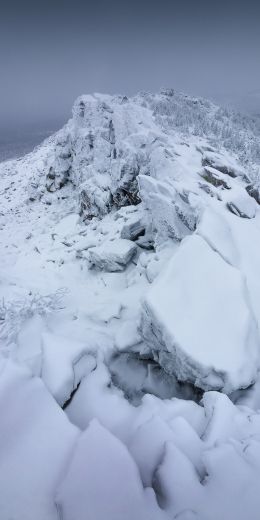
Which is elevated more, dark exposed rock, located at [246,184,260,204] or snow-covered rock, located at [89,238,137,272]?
dark exposed rock, located at [246,184,260,204]

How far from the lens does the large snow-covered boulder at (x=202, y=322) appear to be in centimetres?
571

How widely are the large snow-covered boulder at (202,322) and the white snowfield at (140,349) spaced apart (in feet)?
0.09

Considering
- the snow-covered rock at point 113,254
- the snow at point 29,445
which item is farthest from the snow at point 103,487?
the snow-covered rock at point 113,254

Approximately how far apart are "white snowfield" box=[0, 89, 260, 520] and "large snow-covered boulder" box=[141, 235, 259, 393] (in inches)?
1.1

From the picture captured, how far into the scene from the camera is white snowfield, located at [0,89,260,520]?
3.84m

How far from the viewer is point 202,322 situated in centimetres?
623

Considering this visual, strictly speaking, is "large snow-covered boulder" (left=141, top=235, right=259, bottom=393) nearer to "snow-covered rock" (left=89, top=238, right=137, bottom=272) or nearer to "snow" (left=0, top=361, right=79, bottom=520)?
"snow" (left=0, top=361, right=79, bottom=520)

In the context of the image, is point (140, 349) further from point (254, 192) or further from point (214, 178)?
point (254, 192)

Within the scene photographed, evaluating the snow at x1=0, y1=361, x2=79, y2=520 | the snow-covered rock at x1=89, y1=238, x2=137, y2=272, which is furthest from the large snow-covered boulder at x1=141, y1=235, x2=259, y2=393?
the snow-covered rock at x1=89, y1=238, x2=137, y2=272

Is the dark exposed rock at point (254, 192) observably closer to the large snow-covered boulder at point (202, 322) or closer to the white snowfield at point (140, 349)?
the white snowfield at point (140, 349)

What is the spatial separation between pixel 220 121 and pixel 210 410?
25.3 m

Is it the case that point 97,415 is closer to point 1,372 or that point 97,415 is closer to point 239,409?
point 1,372

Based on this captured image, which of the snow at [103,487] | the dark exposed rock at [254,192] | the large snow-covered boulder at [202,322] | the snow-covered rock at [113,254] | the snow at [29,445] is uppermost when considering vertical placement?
the dark exposed rock at [254,192]

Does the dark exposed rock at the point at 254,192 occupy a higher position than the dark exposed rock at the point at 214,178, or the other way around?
the dark exposed rock at the point at 214,178
